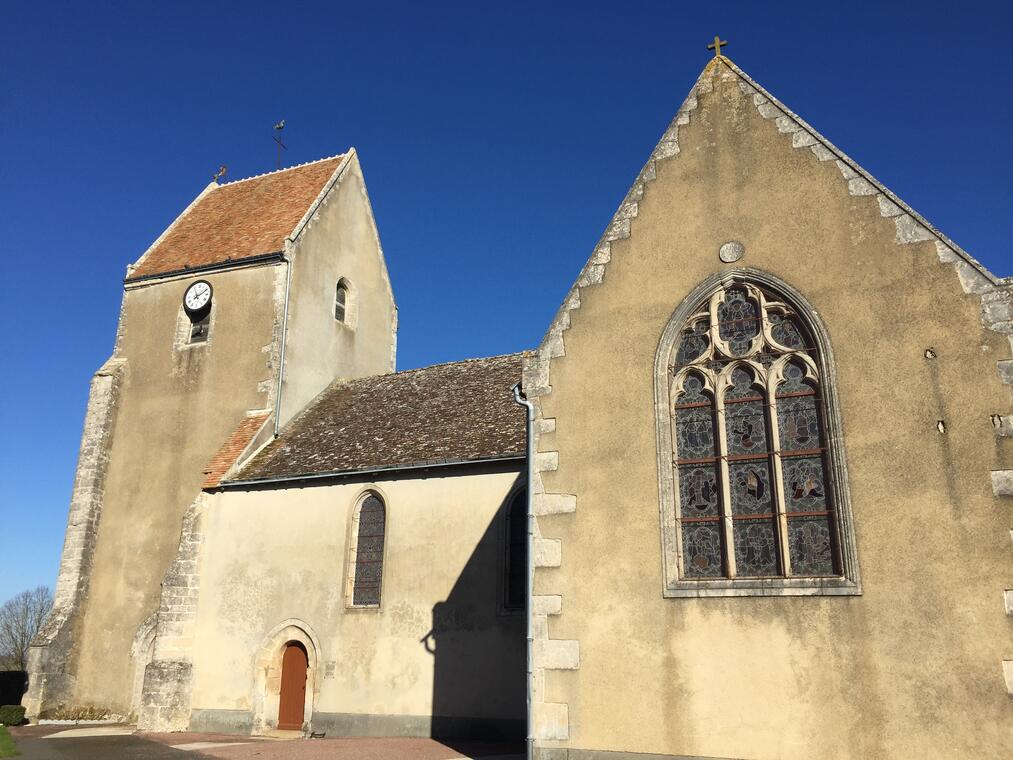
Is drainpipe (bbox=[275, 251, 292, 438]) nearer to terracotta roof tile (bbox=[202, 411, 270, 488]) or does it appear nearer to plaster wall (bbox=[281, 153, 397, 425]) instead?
plaster wall (bbox=[281, 153, 397, 425])

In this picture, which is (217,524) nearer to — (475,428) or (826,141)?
(475,428)

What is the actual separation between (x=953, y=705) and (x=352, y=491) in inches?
441

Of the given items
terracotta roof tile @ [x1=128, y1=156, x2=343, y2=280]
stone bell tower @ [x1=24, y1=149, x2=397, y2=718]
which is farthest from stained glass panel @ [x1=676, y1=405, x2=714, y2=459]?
terracotta roof tile @ [x1=128, y1=156, x2=343, y2=280]

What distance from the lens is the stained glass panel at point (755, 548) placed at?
8.82 metres

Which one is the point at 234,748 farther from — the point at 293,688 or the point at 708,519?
the point at 708,519

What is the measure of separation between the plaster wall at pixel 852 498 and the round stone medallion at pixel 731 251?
85mm

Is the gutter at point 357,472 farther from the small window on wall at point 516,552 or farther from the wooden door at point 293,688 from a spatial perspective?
the wooden door at point 293,688

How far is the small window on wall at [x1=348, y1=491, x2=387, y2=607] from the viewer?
50.6 feet

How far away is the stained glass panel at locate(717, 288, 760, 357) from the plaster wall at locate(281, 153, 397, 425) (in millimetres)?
12193

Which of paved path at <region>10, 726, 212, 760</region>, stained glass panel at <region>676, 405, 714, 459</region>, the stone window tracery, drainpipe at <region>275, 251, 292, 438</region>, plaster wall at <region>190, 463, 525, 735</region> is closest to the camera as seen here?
the stone window tracery

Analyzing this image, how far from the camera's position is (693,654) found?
8625 millimetres

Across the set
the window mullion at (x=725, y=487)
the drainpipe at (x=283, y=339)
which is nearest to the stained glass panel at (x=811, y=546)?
the window mullion at (x=725, y=487)

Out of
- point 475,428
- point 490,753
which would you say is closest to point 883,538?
point 490,753

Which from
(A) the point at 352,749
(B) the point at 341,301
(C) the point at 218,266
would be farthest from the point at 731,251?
(C) the point at 218,266
